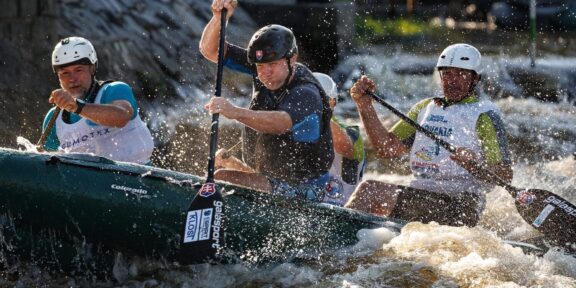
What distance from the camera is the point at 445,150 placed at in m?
7.76

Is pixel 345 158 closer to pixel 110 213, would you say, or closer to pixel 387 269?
pixel 387 269

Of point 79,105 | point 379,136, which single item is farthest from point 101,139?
point 379,136

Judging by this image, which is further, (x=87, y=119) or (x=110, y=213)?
(x=87, y=119)

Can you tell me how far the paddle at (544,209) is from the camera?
7473 mm

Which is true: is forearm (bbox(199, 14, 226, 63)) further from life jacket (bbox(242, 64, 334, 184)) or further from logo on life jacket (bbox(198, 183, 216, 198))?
logo on life jacket (bbox(198, 183, 216, 198))

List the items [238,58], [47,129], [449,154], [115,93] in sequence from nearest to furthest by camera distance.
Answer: [115,93]
[47,129]
[238,58]
[449,154]

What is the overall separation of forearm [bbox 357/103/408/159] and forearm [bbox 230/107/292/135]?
1.32 meters

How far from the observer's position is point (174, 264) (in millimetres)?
6438

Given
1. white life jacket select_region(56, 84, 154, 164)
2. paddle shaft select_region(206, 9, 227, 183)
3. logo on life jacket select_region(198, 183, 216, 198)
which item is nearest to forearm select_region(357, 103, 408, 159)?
paddle shaft select_region(206, 9, 227, 183)

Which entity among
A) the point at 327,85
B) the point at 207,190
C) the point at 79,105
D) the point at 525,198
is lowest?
the point at 525,198

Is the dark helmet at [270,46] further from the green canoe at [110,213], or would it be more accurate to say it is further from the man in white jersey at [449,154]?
the man in white jersey at [449,154]

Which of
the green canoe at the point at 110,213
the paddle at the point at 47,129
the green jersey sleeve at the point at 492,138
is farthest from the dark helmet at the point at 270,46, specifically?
the green jersey sleeve at the point at 492,138

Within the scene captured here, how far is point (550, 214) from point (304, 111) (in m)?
2.23

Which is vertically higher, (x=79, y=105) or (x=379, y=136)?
(x=79, y=105)
